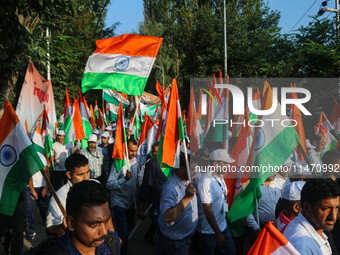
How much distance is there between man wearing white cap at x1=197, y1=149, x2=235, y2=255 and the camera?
182 inches

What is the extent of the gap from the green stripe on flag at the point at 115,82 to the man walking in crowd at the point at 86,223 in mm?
4891

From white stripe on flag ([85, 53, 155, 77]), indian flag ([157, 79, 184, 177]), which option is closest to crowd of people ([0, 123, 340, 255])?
indian flag ([157, 79, 184, 177])

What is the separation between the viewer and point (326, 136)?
28.3ft

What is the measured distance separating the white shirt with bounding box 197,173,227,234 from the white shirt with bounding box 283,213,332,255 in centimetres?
189

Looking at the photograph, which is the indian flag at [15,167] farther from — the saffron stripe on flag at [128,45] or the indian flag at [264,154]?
the saffron stripe on flag at [128,45]

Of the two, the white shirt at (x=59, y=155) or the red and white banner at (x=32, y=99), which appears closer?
the red and white banner at (x=32, y=99)

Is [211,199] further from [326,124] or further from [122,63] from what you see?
[326,124]

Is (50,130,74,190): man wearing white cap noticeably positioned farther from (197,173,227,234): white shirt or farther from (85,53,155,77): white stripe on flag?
(197,173,227,234): white shirt

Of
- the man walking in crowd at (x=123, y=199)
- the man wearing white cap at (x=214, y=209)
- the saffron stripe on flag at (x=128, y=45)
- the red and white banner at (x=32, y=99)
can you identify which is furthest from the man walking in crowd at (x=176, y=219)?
the saffron stripe on flag at (x=128, y=45)

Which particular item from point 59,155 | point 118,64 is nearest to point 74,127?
point 59,155

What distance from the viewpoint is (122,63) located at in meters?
7.63

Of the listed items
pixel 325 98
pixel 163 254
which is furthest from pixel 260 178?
pixel 325 98

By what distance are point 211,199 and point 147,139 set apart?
409 cm

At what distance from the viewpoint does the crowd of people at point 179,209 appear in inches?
96.0
